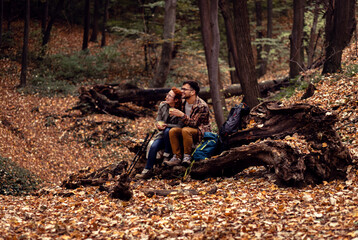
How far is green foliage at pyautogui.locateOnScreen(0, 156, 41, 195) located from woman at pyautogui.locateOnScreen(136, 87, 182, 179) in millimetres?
2878

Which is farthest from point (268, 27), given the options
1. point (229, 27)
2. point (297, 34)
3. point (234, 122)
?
point (234, 122)

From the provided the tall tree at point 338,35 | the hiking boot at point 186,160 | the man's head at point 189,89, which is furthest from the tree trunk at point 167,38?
the hiking boot at point 186,160

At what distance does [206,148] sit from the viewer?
269 inches

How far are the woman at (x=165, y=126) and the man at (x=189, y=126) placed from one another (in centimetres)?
17

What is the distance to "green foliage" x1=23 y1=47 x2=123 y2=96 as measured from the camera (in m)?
16.5

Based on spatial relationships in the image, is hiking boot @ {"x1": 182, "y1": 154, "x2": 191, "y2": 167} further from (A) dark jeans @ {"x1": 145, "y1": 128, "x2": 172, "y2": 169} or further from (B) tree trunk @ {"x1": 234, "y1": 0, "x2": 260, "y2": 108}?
(B) tree trunk @ {"x1": 234, "y1": 0, "x2": 260, "y2": 108}

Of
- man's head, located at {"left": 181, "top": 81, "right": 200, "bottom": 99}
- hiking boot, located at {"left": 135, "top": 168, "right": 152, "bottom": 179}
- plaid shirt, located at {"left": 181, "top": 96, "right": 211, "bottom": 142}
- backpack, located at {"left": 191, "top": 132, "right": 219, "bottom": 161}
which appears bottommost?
hiking boot, located at {"left": 135, "top": 168, "right": 152, "bottom": 179}

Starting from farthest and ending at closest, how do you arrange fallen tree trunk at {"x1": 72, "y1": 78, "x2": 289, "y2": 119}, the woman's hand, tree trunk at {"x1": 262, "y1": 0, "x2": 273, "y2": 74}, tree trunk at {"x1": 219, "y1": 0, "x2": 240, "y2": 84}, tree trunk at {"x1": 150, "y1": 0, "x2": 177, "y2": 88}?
tree trunk at {"x1": 262, "y1": 0, "x2": 273, "y2": 74}, tree trunk at {"x1": 150, "y1": 0, "x2": 177, "y2": 88}, fallen tree trunk at {"x1": 72, "y1": 78, "x2": 289, "y2": 119}, tree trunk at {"x1": 219, "y1": 0, "x2": 240, "y2": 84}, the woman's hand

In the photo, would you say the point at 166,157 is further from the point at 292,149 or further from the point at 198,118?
the point at 292,149

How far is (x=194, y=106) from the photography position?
6.89 meters

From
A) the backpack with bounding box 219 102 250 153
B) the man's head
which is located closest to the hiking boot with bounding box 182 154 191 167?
the backpack with bounding box 219 102 250 153

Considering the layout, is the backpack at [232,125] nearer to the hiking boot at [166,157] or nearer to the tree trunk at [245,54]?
the hiking boot at [166,157]

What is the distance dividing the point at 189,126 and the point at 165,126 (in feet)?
1.63

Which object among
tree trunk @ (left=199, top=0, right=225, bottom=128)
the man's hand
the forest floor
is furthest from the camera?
tree trunk @ (left=199, top=0, right=225, bottom=128)
